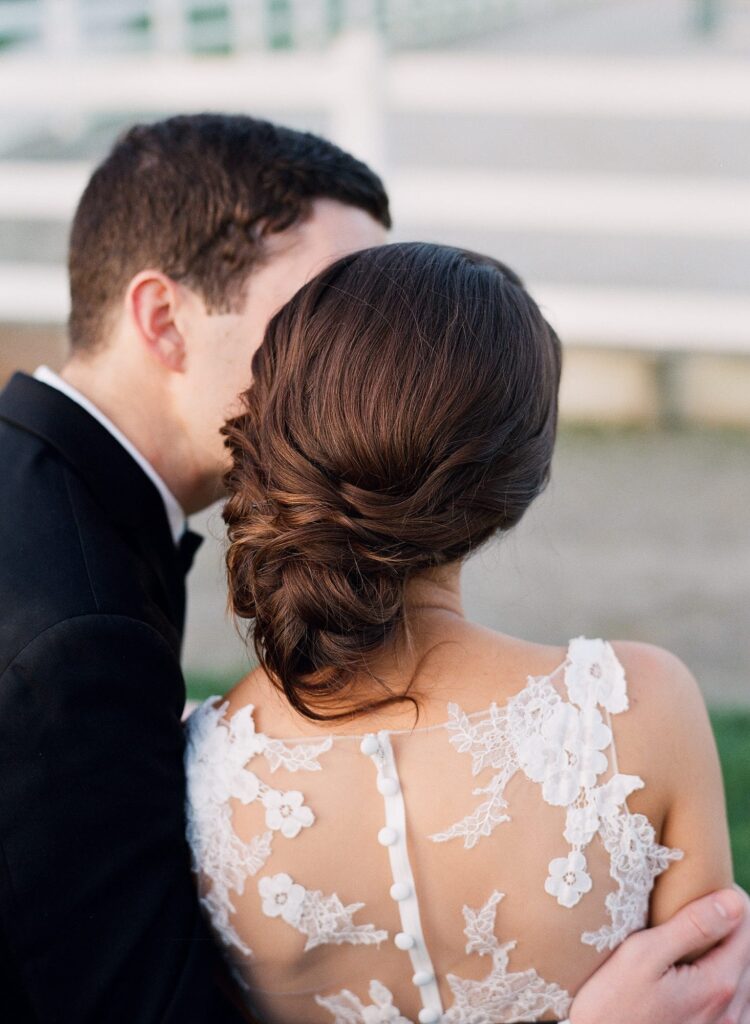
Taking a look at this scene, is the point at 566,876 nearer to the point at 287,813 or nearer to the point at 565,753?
the point at 565,753

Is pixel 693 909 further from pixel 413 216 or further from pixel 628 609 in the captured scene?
pixel 413 216

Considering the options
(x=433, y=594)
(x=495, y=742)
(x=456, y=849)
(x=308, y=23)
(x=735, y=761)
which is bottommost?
(x=735, y=761)

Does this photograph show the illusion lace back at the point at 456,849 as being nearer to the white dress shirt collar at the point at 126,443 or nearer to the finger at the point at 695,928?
the finger at the point at 695,928

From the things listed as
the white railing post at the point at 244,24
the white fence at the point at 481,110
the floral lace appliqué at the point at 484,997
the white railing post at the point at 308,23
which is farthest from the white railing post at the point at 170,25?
the floral lace appliqué at the point at 484,997

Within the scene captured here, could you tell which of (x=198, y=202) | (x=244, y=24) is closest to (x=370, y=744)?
(x=198, y=202)

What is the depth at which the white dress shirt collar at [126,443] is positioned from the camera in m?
1.98

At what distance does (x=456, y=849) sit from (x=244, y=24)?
43.1 feet

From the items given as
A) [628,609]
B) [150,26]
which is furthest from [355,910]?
[150,26]

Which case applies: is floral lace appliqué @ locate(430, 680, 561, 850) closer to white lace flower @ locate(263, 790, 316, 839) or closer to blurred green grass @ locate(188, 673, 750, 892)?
white lace flower @ locate(263, 790, 316, 839)

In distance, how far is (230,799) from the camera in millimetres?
1609

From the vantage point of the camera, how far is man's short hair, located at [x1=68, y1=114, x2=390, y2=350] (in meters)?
2.11

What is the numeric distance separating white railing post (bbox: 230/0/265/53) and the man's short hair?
11738mm

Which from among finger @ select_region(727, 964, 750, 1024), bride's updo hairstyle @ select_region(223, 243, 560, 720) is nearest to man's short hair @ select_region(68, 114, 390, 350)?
bride's updo hairstyle @ select_region(223, 243, 560, 720)

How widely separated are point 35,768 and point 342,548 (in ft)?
1.55
